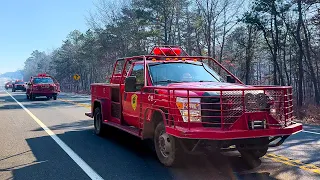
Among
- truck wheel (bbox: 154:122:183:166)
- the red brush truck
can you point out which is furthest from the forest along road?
the red brush truck

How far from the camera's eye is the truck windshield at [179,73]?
6.89 meters

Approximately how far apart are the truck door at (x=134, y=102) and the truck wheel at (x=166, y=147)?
1.01 m

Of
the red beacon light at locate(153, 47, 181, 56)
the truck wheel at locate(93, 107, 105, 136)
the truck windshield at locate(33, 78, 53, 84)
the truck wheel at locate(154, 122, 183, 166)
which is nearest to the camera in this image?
the truck wheel at locate(154, 122, 183, 166)

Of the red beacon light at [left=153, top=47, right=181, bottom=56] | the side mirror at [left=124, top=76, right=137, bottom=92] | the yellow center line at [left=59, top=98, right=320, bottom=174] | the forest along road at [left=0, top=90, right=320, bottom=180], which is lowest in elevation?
the yellow center line at [left=59, top=98, right=320, bottom=174]

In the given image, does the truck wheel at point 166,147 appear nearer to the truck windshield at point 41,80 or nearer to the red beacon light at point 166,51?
the red beacon light at point 166,51

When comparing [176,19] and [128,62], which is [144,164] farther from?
[176,19]

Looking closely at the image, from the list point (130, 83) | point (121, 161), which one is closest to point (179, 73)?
point (130, 83)

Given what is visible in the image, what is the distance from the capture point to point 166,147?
5.82 m

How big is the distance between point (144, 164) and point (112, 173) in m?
0.75

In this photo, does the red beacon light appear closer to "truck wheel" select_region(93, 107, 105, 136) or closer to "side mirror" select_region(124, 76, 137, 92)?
"side mirror" select_region(124, 76, 137, 92)

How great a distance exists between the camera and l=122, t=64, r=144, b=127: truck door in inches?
277

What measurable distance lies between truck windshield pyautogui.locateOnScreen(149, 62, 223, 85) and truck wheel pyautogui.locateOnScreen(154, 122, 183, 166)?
1159mm

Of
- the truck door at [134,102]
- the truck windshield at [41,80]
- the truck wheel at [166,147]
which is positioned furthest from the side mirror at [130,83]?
the truck windshield at [41,80]

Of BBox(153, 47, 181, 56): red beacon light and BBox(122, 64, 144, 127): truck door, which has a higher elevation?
BBox(153, 47, 181, 56): red beacon light
